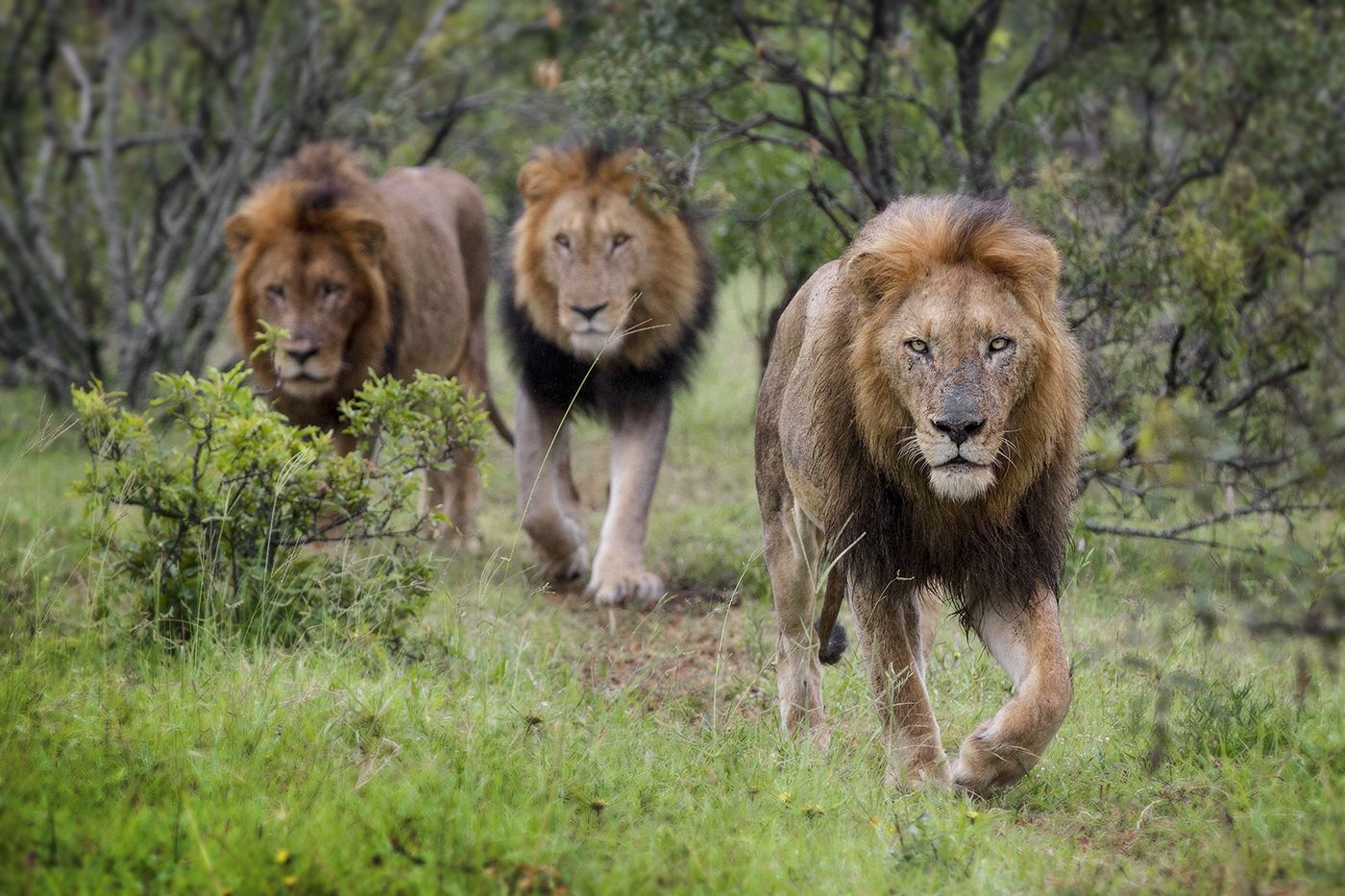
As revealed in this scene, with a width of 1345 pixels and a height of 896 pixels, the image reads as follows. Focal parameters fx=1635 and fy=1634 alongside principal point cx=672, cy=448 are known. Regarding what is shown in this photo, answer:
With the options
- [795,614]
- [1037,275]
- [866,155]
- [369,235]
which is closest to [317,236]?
[369,235]

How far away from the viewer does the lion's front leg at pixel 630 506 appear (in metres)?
6.64

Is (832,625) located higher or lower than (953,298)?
lower

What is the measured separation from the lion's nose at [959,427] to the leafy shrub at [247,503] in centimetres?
191

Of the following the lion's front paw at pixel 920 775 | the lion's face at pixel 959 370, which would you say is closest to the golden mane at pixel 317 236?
the lion's face at pixel 959 370

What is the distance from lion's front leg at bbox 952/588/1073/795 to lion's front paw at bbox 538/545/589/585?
331 centimetres

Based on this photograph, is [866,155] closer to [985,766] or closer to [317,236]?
[317,236]

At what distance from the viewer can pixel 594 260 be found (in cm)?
687

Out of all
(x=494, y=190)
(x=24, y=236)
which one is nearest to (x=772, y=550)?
(x=494, y=190)

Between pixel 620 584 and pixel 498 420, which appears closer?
pixel 620 584

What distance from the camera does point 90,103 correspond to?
1077 cm

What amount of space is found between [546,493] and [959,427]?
3359mm

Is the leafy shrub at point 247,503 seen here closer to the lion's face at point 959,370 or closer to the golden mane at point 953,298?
the golden mane at point 953,298

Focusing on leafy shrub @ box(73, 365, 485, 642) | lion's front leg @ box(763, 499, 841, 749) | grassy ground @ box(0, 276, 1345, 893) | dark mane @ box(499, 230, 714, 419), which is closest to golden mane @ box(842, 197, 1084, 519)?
grassy ground @ box(0, 276, 1345, 893)

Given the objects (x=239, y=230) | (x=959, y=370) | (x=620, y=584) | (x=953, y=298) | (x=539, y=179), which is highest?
(x=953, y=298)
